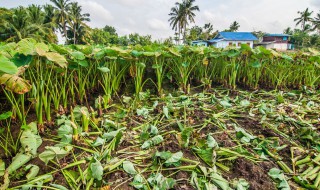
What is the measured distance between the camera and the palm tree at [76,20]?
87.6 ft

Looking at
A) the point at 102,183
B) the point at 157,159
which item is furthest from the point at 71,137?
the point at 157,159

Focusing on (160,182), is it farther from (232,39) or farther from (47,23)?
(232,39)

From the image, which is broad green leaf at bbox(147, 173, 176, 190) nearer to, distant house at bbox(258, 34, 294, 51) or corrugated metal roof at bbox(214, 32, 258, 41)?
corrugated metal roof at bbox(214, 32, 258, 41)

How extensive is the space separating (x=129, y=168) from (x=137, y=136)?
0.41 m

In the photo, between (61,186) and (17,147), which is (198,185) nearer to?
(61,186)

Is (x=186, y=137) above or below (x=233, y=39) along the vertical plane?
below

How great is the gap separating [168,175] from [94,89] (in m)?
1.65

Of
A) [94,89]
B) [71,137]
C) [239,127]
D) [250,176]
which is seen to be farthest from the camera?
[94,89]

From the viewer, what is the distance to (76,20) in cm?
2739

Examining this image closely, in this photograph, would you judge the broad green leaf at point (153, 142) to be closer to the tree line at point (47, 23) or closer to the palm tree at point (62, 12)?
the tree line at point (47, 23)

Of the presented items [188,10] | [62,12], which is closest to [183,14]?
[188,10]

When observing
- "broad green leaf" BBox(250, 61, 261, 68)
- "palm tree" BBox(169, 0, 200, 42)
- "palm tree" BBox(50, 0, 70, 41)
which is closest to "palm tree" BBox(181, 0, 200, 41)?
"palm tree" BBox(169, 0, 200, 42)

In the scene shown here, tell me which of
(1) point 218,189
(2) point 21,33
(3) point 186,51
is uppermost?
(2) point 21,33

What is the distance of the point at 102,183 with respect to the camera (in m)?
1.16
